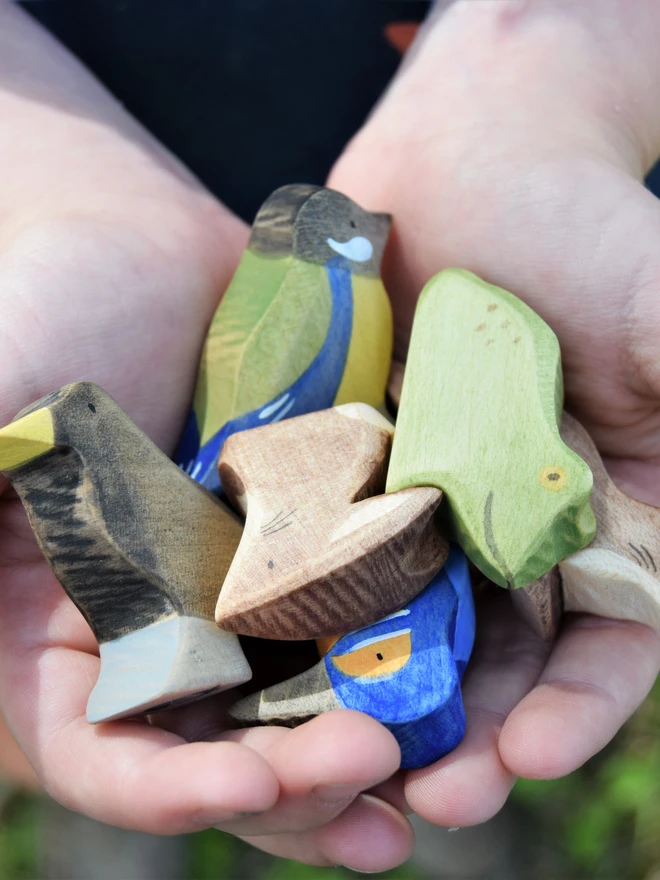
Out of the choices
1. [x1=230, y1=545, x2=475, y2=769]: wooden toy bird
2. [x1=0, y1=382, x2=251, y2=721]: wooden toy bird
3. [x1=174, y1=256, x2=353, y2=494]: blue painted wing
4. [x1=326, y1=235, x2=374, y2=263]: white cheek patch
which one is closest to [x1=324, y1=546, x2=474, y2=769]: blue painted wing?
[x1=230, y1=545, x2=475, y2=769]: wooden toy bird

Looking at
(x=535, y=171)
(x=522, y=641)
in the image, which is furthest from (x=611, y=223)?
Result: (x=522, y=641)

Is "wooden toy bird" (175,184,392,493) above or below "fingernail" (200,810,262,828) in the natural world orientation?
above

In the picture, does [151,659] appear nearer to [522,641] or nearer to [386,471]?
[386,471]

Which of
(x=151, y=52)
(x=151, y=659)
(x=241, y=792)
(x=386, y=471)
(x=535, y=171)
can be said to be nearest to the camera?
(x=241, y=792)

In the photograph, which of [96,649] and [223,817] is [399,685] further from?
[96,649]

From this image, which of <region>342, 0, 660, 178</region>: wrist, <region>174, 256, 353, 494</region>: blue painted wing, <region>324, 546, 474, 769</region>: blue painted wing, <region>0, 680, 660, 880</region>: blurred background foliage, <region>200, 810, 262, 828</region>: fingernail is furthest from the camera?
<region>0, 680, 660, 880</region>: blurred background foliage

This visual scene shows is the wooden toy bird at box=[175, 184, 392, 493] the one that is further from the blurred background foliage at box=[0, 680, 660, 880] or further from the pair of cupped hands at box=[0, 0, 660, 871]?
the blurred background foliage at box=[0, 680, 660, 880]

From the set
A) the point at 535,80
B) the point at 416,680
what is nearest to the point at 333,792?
the point at 416,680
